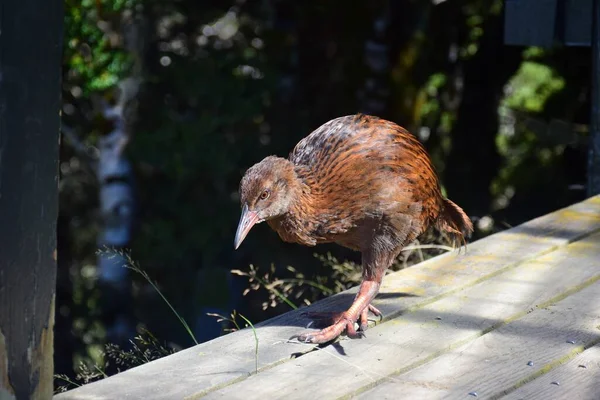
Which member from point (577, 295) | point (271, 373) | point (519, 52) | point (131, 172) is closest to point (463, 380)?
point (271, 373)

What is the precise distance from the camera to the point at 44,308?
2391mm

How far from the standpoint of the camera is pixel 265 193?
3.35m

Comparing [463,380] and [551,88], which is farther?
[551,88]

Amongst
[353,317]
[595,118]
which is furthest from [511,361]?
[595,118]

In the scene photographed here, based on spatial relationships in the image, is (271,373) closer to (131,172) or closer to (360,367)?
(360,367)

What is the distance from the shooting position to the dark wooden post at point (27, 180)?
2203 millimetres

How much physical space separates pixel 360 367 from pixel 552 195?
19.9 feet

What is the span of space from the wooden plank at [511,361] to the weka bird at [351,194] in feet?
A: 1.39

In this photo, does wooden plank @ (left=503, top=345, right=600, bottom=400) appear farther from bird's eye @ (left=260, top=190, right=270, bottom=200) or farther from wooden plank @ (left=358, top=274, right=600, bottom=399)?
bird's eye @ (left=260, top=190, right=270, bottom=200)

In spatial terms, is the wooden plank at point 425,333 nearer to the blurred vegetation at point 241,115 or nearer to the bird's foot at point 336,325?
the bird's foot at point 336,325

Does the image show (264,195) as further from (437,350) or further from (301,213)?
(437,350)

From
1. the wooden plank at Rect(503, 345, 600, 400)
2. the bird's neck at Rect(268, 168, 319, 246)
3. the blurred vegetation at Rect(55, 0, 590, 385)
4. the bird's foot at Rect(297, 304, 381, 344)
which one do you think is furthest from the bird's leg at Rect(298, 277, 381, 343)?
the blurred vegetation at Rect(55, 0, 590, 385)

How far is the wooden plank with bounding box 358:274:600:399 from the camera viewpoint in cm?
283

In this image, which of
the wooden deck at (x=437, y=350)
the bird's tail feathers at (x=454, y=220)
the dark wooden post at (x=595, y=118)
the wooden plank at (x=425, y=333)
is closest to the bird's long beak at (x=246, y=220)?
the wooden deck at (x=437, y=350)
